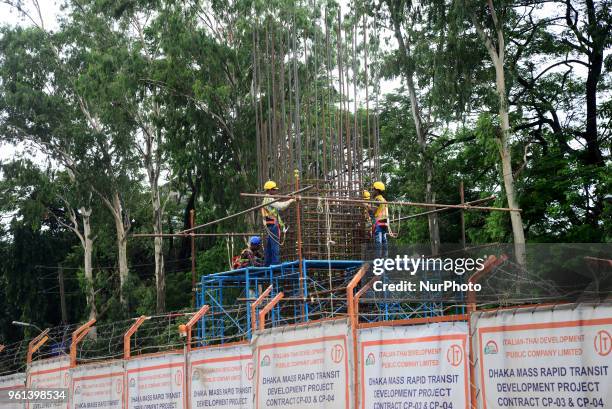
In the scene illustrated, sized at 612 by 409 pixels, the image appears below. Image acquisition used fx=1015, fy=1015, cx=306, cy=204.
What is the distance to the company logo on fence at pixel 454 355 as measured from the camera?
888 cm

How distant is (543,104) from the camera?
113ft

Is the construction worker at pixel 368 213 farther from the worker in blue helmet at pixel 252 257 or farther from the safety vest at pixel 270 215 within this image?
the worker in blue helmet at pixel 252 257

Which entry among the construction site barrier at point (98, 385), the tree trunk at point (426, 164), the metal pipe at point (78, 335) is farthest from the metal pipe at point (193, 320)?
the tree trunk at point (426, 164)

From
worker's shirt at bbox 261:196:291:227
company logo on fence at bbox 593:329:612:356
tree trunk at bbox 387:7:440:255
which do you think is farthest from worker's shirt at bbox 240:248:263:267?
tree trunk at bbox 387:7:440:255

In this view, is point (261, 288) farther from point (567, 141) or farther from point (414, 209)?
point (414, 209)

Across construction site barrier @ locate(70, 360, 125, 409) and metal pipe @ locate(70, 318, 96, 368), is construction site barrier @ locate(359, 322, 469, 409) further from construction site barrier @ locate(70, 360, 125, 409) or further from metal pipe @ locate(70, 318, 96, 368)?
metal pipe @ locate(70, 318, 96, 368)

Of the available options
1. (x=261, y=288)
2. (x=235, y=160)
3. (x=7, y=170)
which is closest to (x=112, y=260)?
(x=7, y=170)

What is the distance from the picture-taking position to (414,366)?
369 inches

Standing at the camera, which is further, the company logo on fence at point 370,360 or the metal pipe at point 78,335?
the metal pipe at point 78,335

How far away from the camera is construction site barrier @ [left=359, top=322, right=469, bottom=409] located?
8.91m

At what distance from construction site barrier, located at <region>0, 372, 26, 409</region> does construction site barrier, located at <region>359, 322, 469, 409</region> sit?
10.2 metres

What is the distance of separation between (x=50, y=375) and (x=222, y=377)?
20.1 ft

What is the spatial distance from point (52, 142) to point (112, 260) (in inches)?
533

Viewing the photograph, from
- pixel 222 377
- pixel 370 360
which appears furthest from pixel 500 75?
pixel 370 360
